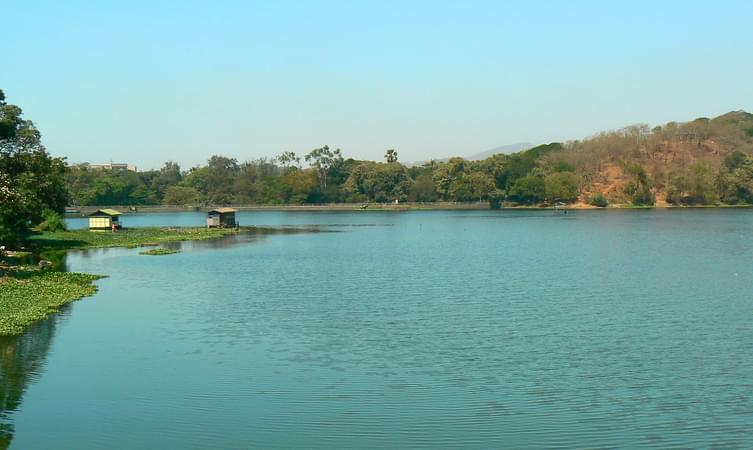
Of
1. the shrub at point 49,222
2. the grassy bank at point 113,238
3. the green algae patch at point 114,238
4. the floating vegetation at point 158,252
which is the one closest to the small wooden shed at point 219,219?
the green algae patch at point 114,238

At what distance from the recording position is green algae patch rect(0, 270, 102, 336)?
31531 mm

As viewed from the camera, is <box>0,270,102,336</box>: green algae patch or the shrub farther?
the shrub

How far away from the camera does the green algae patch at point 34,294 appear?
3153 cm

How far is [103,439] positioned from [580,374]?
14.0 metres

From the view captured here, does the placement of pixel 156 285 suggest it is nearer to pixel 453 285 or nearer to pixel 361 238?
pixel 453 285

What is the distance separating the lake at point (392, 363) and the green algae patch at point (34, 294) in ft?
3.23

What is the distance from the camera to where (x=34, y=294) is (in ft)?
126

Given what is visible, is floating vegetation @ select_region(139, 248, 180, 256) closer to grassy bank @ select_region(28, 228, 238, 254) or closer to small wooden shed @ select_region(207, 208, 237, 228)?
grassy bank @ select_region(28, 228, 238, 254)

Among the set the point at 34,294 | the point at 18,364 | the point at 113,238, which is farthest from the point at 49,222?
the point at 18,364

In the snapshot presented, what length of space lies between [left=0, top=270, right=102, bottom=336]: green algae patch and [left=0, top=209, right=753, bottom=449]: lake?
38.7 inches

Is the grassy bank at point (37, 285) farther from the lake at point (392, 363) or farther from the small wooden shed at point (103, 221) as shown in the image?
the small wooden shed at point (103, 221)

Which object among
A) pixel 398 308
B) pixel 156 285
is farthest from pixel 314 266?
pixel 398 308

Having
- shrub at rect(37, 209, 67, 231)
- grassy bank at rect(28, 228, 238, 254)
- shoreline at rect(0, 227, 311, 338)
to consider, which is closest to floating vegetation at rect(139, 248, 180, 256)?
shoreline at rect(0, 227, 311, 338)

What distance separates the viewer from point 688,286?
4412 cm
